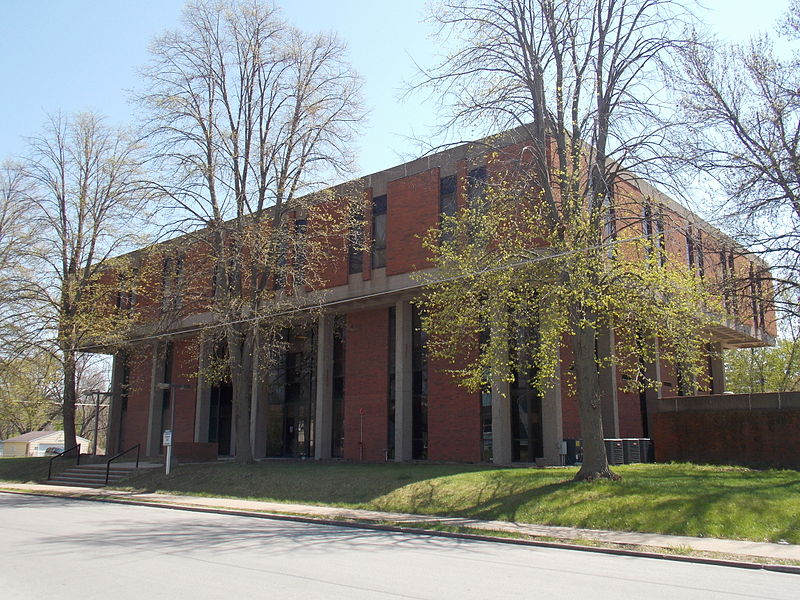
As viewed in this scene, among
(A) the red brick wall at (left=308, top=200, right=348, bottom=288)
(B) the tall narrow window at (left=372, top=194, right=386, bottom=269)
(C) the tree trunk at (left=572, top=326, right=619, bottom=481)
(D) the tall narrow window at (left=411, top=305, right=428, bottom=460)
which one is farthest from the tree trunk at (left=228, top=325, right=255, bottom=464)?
(C) the tree trunk at (left=572, top=326, right=619, bottom=481)

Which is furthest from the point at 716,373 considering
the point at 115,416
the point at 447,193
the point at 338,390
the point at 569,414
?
the point at 115,416

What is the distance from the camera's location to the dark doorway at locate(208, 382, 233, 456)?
38.1 m

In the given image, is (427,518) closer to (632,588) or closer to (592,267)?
(592,267)

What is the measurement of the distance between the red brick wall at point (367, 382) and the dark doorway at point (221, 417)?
11.0 metres

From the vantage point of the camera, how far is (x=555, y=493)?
15.9 meters

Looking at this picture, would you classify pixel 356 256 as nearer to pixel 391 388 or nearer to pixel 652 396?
pixel 391 388

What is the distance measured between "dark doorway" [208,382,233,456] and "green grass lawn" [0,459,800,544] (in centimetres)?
1280

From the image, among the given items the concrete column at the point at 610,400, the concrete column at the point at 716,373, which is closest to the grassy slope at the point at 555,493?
the concrete column at the point at 610,400

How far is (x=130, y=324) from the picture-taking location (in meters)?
31.7

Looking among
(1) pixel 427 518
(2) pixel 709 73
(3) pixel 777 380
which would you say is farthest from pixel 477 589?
(3) pixel 777 380

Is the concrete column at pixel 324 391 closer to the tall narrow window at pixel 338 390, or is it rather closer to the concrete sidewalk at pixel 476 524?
the tall narrow window at pixel 338 390

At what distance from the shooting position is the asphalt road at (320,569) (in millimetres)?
7500

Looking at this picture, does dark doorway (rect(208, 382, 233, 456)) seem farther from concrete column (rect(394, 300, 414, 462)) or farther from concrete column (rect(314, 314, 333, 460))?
A: concrete column (rect(394, 300, 414, 462))

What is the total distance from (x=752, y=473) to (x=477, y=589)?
15.3m
